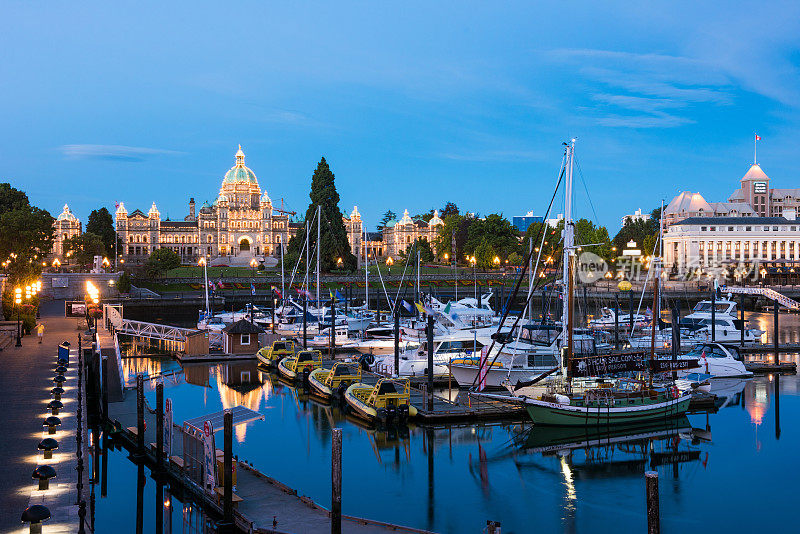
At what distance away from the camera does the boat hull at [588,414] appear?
31781mm

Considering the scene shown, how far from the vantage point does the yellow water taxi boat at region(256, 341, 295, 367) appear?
159 feet

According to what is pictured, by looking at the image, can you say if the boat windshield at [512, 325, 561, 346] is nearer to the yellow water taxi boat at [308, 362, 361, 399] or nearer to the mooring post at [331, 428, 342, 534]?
the yellow water taxi boat at [308, 362, 361, 399]

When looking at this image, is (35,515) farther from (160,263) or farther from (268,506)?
(160,263)

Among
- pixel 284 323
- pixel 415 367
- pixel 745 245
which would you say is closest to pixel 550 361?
pixel 415 367

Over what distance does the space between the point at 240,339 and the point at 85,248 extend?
10581cm

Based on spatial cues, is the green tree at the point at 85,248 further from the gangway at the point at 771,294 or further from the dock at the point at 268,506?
the dock at the point at 268,506

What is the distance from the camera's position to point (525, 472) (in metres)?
27.4

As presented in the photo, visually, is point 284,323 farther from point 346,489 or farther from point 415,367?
point 346,489

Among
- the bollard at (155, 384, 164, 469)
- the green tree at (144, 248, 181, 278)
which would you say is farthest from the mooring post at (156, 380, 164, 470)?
the green tree at (144, 248, 181, 278)

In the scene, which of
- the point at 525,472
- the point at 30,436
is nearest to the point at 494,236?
the point at 525,472

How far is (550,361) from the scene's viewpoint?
1602 inches

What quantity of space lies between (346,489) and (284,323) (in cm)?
4405

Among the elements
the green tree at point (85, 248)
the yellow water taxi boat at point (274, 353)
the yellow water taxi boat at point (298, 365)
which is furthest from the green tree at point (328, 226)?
the yellow water taxi boat at point (298, 365)

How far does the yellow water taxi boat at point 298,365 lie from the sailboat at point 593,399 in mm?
14688
